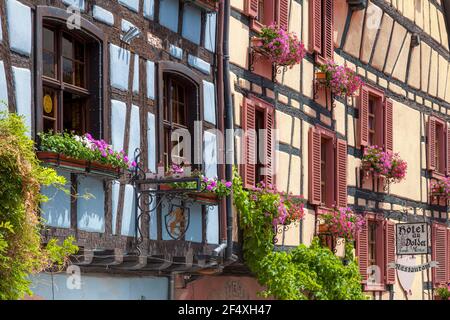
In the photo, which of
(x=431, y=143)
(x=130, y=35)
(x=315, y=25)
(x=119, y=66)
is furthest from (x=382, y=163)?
(x=119, y=66)

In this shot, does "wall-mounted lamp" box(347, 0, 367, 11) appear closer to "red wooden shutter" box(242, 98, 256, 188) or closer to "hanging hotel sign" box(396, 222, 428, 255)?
"hanging hotel sign" box(396, 222, 428, 255)

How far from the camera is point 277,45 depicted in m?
13.4

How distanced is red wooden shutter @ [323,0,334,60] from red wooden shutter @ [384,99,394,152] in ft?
8.16

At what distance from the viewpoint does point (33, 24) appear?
9.13 meters

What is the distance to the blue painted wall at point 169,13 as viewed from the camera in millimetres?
11356

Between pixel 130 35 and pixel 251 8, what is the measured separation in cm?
305

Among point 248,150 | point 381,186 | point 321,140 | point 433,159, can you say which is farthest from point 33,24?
point 433,159

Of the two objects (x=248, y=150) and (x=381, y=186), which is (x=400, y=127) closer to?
(x=381, y=186)

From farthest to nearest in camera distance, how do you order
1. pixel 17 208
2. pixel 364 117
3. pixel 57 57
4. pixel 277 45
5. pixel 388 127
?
pixel 388 127
pixel 364 117
pixel 277 45
pixel 57 57
pixel 17 208

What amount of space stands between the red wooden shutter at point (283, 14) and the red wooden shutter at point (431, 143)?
6.37 metres

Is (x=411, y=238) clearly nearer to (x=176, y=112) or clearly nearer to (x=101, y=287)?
(x=176, y=112)

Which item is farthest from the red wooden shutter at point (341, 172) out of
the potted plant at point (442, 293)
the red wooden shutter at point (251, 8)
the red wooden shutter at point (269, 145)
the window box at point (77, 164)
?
the window box at point (77, 164)

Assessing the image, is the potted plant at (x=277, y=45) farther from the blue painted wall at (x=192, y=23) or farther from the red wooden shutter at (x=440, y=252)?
the red wooden shutter at (x=440, y=252)
